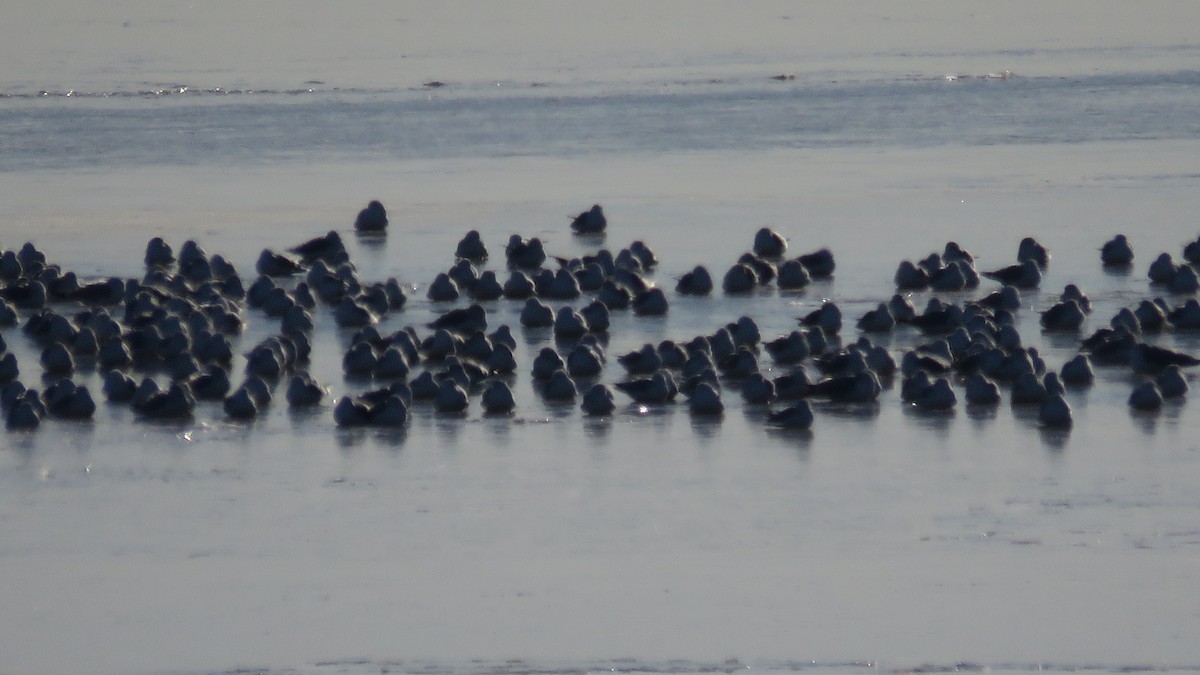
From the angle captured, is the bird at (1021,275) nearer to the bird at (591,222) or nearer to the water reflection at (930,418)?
the water reflection at (930,418)

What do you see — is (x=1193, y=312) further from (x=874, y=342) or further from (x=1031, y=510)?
(x=1031, y=510)

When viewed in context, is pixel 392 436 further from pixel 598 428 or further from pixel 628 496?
pixel 628 496

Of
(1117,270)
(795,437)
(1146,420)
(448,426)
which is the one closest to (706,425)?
(795,437)

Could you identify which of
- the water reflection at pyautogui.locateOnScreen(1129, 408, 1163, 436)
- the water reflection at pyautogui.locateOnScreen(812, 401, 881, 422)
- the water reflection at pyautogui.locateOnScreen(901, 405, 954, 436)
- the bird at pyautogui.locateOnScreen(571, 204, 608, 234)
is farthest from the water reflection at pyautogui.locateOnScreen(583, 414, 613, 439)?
the bird at pyautogui.locateOnScreen(571, 204, 608, 234)

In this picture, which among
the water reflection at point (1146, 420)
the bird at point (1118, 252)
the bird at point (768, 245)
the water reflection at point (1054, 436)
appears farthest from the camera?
the bird at point (768, 245)

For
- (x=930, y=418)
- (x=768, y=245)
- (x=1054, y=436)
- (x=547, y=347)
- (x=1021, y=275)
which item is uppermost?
(x=768, y=245)

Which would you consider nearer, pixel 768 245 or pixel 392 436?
pixel 392 436

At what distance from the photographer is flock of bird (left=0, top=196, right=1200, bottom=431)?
13352 millimetres

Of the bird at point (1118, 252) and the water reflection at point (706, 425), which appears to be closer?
the water reflection at point (706, 425)

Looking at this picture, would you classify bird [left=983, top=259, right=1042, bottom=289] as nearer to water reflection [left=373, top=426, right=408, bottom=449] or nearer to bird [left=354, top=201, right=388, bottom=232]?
water reflection [left=373, top=426, right=408, bottom=449]

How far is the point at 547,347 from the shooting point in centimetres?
1441

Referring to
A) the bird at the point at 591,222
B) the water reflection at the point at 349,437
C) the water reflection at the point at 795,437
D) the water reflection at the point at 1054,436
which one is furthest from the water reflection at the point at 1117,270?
the water reflection at the point at 349,437

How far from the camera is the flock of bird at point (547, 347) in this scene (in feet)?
43.8

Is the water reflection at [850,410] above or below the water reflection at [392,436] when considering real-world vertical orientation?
above
